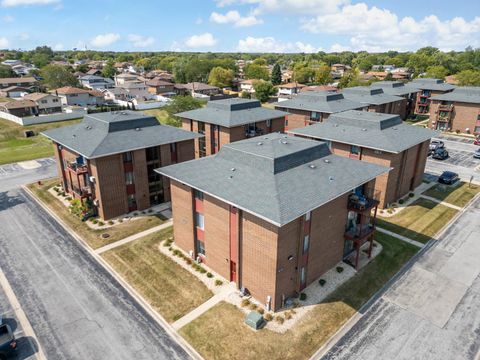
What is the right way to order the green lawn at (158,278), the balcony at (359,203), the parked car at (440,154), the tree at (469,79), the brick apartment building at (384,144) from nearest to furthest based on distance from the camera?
the green lawn at (158,278), the balcony at (359,203), the brick apartment building at (384,144), the parked car at (440,154), the tree at (469,79)

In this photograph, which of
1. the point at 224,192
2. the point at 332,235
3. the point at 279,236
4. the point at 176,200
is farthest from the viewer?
the point at 176,200

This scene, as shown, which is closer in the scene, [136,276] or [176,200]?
[136,276]

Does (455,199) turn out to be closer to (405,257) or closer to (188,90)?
(405,257)

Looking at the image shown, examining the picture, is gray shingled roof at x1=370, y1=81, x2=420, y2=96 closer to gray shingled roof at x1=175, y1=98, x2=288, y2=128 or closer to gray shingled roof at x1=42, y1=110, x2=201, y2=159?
gray shingled roof at x1=175, y1=98, x2=288, y2=128

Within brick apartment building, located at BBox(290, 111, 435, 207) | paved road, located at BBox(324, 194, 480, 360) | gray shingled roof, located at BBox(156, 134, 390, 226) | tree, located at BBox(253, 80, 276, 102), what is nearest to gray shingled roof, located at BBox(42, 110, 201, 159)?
gray shingled roof, located at BBox(156, 134, 390, 226)

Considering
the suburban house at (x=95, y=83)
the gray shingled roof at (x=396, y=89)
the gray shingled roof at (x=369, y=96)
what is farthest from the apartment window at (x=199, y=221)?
the suburban house at (x=95, y=83)

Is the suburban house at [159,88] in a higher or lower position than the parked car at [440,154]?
higher

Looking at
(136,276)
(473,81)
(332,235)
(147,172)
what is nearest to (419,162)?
(332,235)

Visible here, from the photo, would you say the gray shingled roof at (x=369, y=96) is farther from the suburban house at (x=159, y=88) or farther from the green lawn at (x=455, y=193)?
the suburban house at (x=159, y=88)
